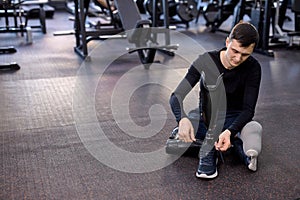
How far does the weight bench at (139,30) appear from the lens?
4.03 metres

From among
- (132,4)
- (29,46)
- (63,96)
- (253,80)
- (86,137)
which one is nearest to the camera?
(253,80)

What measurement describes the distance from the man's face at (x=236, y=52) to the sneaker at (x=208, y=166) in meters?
0.46

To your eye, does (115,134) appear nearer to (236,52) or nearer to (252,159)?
(252,159)

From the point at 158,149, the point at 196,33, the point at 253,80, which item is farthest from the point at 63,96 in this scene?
the point at 196,33

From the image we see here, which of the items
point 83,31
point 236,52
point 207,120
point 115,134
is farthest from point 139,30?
point 236,52

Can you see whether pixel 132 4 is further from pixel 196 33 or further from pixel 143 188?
pixel 143 188

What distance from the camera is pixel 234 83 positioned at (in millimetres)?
2025

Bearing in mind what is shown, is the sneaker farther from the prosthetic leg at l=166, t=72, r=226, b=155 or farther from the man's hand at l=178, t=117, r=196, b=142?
the man's hand at l=178, t=117, r=196, b=142

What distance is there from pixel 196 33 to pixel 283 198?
176 inches

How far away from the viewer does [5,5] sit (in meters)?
4.51

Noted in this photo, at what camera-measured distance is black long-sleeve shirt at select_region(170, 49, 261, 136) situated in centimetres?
197

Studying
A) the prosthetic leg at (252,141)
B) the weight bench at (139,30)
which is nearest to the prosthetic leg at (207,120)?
the prosthetic leg at (252,141)

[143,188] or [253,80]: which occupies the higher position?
[253,80]

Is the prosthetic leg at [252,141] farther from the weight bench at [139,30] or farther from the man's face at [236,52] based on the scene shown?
the weight bench at [139,30]
